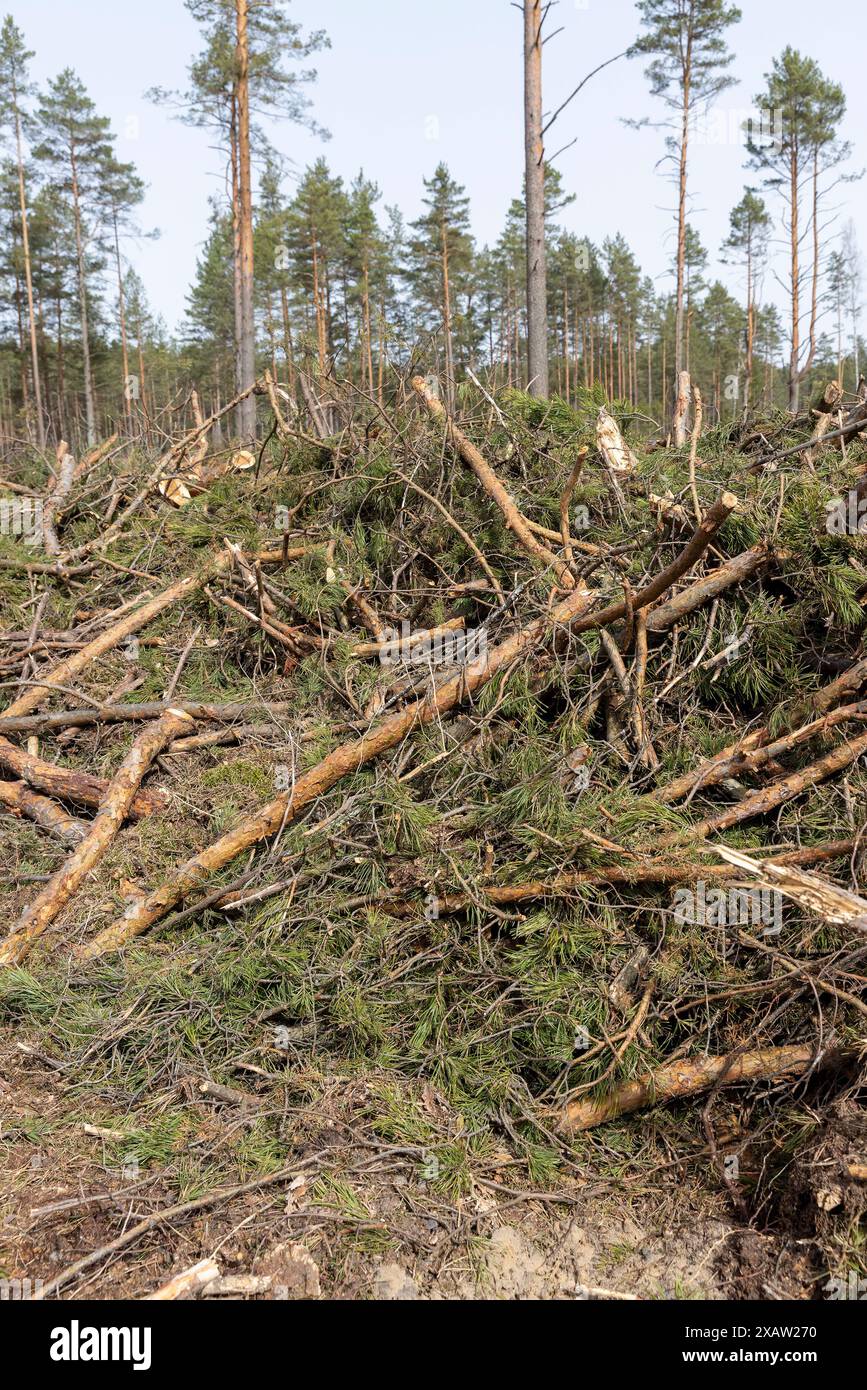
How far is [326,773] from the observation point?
392cm

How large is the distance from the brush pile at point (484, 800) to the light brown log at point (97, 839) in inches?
0.6

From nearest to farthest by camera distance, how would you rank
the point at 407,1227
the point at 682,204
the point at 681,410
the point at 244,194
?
the point at 407,1227, the point at 681,410, the point at 244,194, the point at 682,204

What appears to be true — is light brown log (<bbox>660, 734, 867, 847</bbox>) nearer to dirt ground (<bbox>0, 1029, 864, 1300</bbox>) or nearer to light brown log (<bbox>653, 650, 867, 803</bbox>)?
light brown log (<bbox>653, 650, 867, 803</bbox>)

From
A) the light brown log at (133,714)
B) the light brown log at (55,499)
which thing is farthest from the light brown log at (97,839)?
the light brown log at (55,499)

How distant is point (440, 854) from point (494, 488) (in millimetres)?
2174

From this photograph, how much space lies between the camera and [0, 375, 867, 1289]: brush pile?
3023mm

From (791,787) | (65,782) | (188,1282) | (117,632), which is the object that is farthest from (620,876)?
(117,632)

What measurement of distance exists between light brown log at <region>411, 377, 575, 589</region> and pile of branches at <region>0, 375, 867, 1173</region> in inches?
0.9

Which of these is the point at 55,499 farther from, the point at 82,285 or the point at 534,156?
the point at 82,285

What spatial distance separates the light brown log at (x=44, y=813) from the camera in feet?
14.0

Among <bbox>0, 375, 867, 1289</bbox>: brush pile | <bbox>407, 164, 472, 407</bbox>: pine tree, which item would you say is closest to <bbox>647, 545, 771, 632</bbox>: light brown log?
<bbox>0, 375, 867, 1289</bbox>: brush pile

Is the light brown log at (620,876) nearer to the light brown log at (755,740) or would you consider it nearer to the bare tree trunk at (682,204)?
the light brown log at (755,740)
